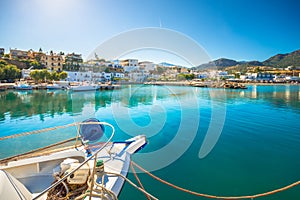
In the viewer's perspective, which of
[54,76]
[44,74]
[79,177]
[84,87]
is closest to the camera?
[79,177]

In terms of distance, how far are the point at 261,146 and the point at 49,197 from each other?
7.21 metres

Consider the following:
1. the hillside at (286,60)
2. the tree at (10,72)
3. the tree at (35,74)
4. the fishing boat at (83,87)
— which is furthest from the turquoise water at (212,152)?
the hillside at (286,60)

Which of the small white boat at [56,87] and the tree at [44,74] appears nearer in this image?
the small white boat at [56,87]

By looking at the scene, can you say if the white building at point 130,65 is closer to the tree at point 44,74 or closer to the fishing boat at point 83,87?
the tree at point 44,74

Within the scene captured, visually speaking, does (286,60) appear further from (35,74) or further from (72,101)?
(35,74)

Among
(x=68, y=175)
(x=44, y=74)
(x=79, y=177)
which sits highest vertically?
(x=44, y=74)

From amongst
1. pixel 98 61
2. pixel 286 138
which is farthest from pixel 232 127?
pixel 98 61

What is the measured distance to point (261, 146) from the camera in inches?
251

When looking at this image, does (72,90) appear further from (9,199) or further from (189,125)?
(9,199)

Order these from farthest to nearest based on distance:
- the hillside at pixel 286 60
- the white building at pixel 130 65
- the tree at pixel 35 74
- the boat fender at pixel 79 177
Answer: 1. the hillside at pixel 286 60
2. the white building at pixel 130 65
3. the tree at pixel 35 74
4. the boat fender at pixel 79 177

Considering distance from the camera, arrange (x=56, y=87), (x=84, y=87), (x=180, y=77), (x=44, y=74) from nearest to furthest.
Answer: (x=84, y=87) < (x=56, y=87) < (x=44, y=74) < (x=180, y=77)

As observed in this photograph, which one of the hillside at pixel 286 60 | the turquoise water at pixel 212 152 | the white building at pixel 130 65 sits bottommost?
the turquoise water at pixel 212 152

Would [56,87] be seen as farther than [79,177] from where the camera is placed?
Yes

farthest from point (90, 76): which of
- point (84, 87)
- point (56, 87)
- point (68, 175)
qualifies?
point (68, 175)
